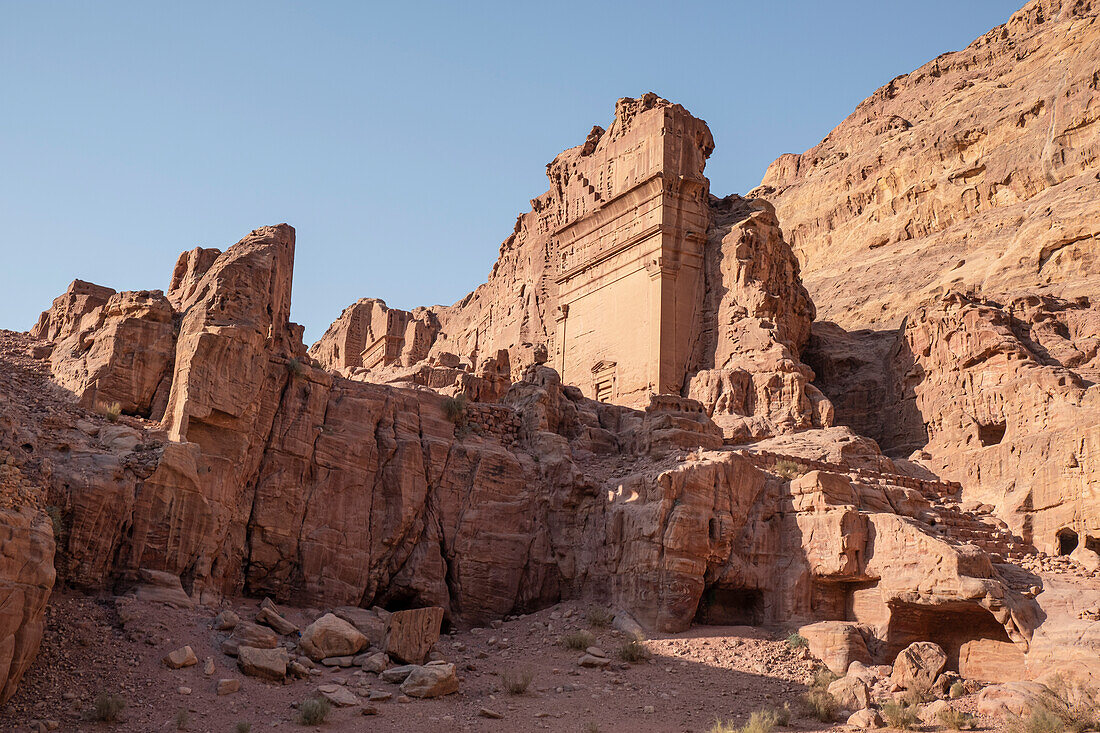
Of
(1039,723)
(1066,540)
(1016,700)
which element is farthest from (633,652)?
(1066,540)

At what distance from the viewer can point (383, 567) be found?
797 inches

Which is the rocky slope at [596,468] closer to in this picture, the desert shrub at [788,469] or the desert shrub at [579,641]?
the desert shrub at [788,469]

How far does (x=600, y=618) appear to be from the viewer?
18656mm

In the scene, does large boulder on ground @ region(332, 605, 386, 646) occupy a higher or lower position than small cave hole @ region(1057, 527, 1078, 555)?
lower

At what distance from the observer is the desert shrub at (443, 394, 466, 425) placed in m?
22.5

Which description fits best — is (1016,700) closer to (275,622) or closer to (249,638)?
(249,638)

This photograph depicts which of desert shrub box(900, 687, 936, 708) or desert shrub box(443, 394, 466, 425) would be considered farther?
desert shrub box(443, 394, 466, 425)

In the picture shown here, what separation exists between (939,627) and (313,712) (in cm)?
1086

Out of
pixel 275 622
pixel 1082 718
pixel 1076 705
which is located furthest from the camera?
pixel 275 622

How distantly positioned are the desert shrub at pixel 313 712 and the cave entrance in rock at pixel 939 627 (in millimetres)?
9602

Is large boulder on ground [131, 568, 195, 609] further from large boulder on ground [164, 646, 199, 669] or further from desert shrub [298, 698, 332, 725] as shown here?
desert shrub [298, 698, 332, 725]

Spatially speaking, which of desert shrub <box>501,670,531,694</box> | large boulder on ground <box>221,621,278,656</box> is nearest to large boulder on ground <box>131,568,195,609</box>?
large boulder on ground <box>221,621,278,656</box>

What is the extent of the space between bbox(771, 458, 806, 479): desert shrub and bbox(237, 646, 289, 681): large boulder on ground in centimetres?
1071

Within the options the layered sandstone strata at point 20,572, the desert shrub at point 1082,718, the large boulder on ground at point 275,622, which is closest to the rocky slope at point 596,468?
the layered sandstone strata at point 20,572
